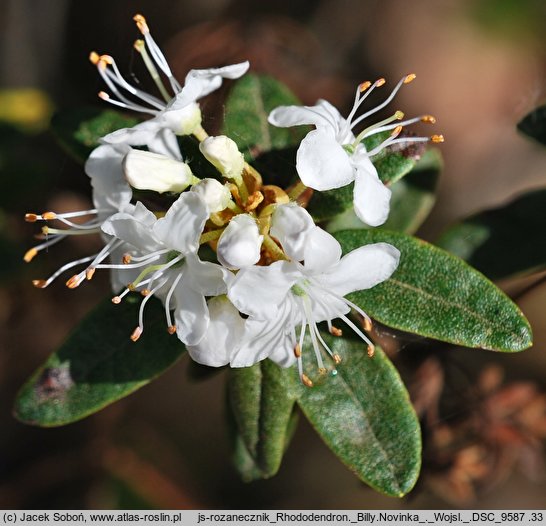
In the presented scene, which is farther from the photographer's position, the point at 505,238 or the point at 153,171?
the point at 505,238

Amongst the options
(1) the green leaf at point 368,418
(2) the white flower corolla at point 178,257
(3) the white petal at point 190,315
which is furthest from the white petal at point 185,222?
(1) the green leaf at point 368,418

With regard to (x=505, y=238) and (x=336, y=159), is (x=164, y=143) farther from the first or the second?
(x=505, y=238)

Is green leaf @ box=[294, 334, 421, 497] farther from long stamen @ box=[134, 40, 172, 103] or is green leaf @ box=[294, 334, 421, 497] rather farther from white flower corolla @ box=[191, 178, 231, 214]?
long stamen @ box=[134, 40, 172, 103]

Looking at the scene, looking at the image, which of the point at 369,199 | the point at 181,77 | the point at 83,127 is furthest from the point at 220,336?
the point at 181,77

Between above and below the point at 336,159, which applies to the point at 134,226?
below

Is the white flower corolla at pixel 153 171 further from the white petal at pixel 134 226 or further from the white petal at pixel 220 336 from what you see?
the white petal at pixel 220 336

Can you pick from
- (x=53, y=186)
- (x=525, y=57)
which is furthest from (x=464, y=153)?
(x=53, y=186)

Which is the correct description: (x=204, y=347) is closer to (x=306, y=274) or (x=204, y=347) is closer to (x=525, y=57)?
(x=306, y=274)
